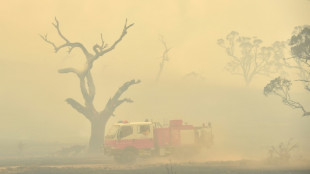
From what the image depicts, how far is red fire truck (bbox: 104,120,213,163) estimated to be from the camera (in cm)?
3762

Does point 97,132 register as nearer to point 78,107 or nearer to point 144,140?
point 78,107

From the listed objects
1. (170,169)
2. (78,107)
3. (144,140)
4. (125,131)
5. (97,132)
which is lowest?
(170,169)

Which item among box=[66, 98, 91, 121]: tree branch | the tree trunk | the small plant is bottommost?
the small plant

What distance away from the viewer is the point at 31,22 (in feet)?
456

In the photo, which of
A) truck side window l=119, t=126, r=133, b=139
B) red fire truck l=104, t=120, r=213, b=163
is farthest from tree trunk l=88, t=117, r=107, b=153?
truck side window l=119, t=126, r=133, b=139

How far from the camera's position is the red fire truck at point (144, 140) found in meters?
37.6

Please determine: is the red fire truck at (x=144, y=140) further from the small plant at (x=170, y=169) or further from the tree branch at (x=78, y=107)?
the tree branch at (x=78, y=107)

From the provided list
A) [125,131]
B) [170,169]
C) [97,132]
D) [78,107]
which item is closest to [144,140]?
[125,131]

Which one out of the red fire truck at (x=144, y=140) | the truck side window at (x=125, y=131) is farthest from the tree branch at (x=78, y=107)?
the truck side window at (x=125, y=131)

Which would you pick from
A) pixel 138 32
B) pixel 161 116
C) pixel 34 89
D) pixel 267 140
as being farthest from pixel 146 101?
pixel 138 32

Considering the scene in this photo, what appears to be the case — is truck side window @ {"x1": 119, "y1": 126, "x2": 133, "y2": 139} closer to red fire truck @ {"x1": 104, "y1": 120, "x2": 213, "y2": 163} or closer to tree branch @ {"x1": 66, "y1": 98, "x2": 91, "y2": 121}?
red fire truck @ {"x1": 104, "y1": 120, "x2": 213, "y2": 163}

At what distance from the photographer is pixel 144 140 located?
3769 centimetres

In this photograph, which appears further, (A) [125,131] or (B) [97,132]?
(B) [97,132]

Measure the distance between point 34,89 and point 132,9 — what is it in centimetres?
4920
